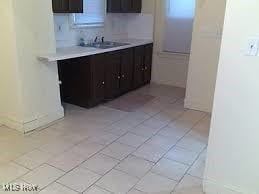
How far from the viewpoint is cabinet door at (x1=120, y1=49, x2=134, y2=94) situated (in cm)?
428

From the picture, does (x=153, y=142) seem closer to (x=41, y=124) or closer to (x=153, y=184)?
(x=153, y=184)

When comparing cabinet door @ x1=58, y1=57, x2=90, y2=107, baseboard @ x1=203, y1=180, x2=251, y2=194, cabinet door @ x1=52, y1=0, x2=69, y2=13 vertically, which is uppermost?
cabinet door @ x1=52, y1=0, x2=69, y2=13

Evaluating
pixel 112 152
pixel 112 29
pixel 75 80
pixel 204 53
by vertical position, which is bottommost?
pixel 112 152

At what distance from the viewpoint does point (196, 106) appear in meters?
3.94

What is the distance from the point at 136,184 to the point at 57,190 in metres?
0.64

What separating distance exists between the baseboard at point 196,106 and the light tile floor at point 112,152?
0.10 m

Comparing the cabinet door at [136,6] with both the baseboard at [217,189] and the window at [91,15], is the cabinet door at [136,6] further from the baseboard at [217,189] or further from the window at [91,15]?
the baseboard at [217,189]

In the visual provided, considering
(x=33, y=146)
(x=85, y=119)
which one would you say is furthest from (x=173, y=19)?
(x=33, y=146)

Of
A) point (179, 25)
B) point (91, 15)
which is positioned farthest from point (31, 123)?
point (179, 25)

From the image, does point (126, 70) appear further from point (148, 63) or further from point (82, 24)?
point (82, 24)

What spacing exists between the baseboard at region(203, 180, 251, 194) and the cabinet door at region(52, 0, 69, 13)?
263 centimetres

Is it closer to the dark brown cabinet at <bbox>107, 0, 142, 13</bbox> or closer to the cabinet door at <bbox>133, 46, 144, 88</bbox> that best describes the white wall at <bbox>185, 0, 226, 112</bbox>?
the cabinet door at <bbox>133, 46, 144, 88</bbox>

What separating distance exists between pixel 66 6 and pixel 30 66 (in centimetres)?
99

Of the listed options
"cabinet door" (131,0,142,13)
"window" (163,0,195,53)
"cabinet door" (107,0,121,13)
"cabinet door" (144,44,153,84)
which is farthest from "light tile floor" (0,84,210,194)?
"cabinet door" (131,0,142,13)
